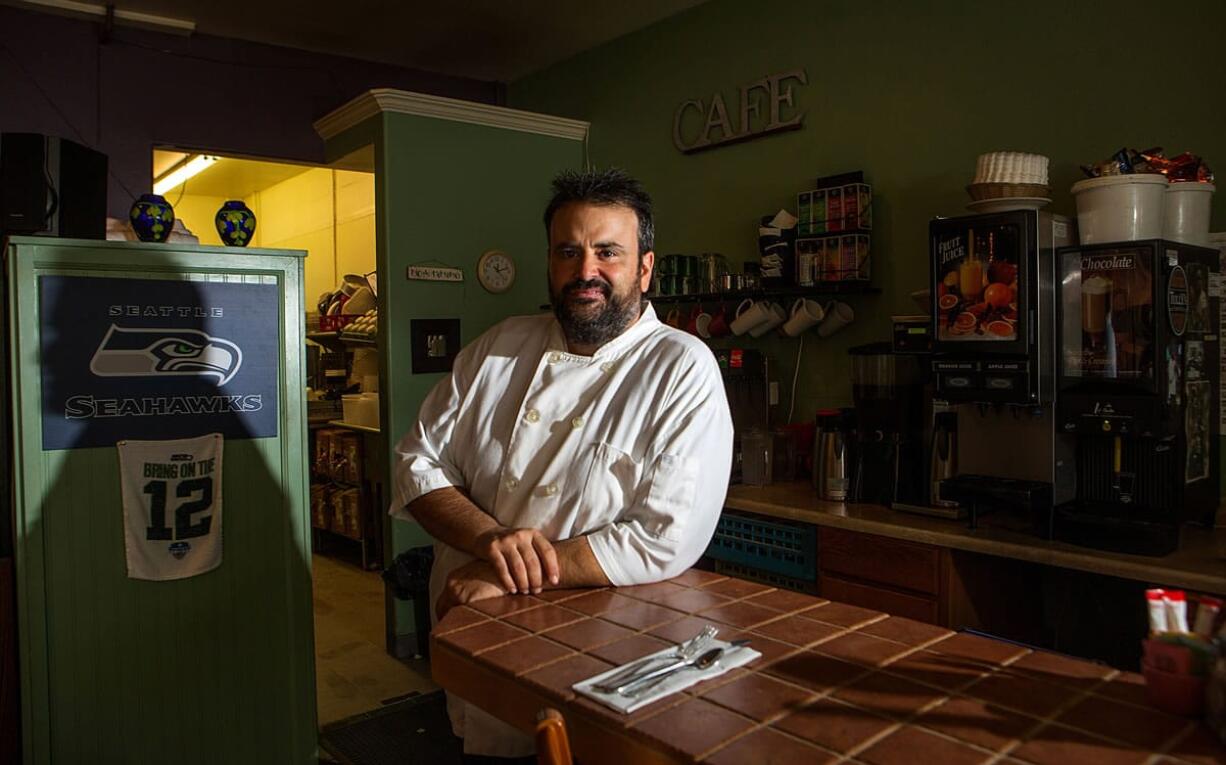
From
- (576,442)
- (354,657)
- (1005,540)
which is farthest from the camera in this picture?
(354,657)

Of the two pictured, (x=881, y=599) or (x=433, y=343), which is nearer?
(x=881, y=599)

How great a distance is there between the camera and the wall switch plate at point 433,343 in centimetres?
438

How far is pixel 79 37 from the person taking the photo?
4.62m

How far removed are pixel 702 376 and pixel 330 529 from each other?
5112 millimetres

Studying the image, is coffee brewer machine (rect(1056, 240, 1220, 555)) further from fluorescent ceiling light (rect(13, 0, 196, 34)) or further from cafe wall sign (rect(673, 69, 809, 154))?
fluorescent ceiling light (rect(13, 0, 196, 34))

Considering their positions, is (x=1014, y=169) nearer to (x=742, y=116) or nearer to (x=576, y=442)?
(x=742, y=116)

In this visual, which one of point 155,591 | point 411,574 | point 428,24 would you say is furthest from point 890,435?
point 428,24

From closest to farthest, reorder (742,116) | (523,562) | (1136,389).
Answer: (523,562), (1136,389), (742,116)

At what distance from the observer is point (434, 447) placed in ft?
6.49

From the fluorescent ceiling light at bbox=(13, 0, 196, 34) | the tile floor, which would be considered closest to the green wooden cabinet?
the tile floor

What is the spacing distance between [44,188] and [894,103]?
2.96 metres

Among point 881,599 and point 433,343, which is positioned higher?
point 433,343

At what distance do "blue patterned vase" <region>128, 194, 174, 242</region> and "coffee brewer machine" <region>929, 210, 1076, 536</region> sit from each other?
7.50 feet

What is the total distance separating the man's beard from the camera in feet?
6.23
